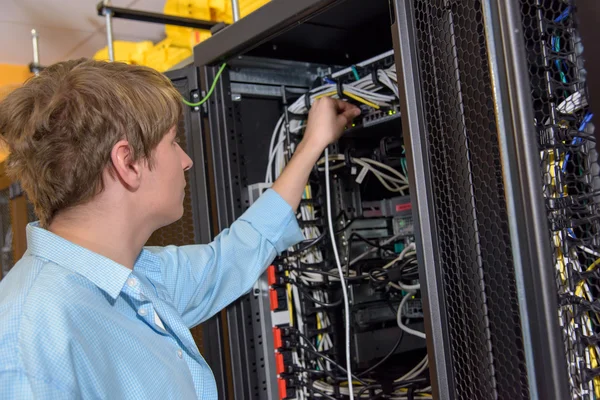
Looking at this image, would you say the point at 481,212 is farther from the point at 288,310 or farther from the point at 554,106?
the point at 288,310

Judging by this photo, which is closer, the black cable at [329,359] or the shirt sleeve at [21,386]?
the shirt sleeve at [21,386]

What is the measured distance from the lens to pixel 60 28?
156 inches

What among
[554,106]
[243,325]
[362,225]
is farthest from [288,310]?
[554,106]

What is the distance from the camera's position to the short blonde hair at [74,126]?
0.85m

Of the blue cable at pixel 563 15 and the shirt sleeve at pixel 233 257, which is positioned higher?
the blue cable at pixel 563 15

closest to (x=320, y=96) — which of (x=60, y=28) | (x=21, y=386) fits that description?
(x=21, y=386)

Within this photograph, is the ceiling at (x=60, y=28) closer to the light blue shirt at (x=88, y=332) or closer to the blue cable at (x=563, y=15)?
the light blue shirt at (x=88, y=332)

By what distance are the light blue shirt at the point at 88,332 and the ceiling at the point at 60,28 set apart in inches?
117

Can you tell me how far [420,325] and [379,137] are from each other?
0.45 m

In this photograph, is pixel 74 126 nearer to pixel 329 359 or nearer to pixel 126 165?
pixel 126 165

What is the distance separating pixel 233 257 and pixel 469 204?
0.58 meters

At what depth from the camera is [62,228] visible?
2.94 feet

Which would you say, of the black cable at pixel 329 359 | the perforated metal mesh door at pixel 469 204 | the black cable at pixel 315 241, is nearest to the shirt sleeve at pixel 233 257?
the black cable at pixel 315 241

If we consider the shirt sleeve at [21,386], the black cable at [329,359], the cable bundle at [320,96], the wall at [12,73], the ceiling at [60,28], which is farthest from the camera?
the wall at [12,73]
